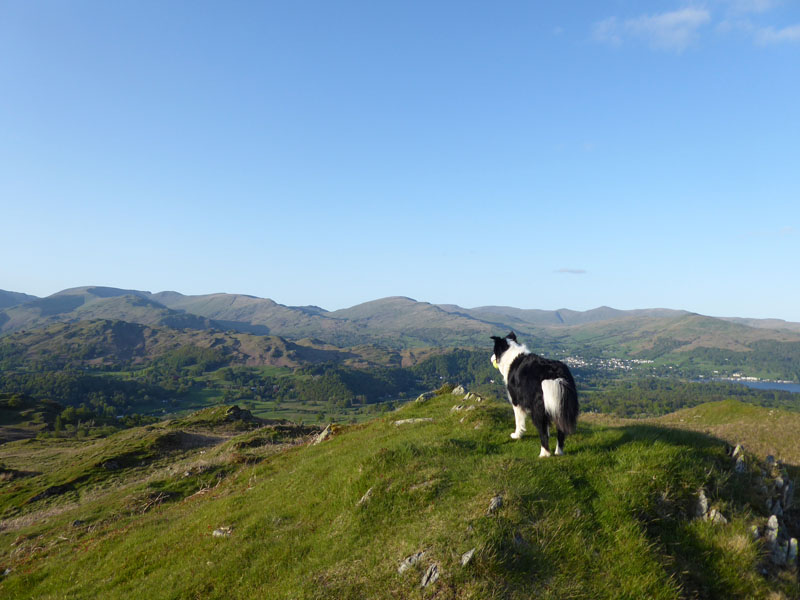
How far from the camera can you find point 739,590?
25.1 feet

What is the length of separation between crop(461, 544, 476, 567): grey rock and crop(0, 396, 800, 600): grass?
0.09 metres

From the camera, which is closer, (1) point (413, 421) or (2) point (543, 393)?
(2) point (543, 393)

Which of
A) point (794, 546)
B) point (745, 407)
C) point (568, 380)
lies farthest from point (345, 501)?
point (745, 407)

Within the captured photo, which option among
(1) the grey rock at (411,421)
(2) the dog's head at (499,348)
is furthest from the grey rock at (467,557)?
(1) the grey rock at (411,421)

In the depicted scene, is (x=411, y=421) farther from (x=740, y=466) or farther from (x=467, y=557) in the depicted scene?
(x=467, y=557)

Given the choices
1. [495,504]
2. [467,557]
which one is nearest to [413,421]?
[495,504]

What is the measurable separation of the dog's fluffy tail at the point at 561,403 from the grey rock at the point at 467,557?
4920mm

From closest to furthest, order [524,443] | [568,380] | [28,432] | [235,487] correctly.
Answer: [568,380] < [524,443] < [235,487] < [28,432]

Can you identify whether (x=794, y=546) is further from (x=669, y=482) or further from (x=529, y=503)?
(x=529, y=503)

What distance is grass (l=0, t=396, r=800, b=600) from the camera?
7949 mm

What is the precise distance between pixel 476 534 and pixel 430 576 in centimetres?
129

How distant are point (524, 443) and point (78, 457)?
74.7m

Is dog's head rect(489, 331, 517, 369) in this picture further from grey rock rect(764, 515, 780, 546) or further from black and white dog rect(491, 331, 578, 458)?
grey rock rect(764, 515, 780, 546)

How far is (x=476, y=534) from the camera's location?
8695mm
